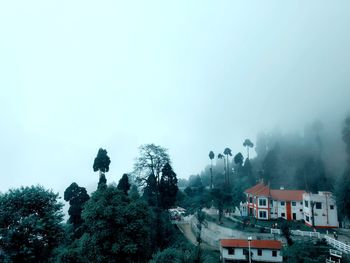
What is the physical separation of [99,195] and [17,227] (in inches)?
327

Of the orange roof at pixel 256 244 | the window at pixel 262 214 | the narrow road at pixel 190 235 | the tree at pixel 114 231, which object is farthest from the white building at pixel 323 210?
the tree at pixel 114 231

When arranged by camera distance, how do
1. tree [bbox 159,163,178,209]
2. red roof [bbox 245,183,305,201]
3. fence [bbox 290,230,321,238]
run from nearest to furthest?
fence [bbox 290,230,321,238] < tree [bbox 159,163,178,209] < red roof [bbox 245,183,305,201]

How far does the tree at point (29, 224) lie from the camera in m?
18.6

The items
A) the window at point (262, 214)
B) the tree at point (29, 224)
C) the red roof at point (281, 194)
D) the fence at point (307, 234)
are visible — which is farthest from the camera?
the window at point (262, 214)

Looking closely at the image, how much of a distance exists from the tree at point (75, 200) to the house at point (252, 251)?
71.9 ft

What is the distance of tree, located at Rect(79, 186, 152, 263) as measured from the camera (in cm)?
2389

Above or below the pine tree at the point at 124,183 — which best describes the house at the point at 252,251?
below

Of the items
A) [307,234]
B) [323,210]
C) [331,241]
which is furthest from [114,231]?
[323,210]

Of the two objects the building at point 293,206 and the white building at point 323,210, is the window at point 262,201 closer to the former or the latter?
the building at point 293,206

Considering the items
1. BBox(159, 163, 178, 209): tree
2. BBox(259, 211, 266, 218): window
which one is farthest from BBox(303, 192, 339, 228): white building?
BBox(159, 163, 178, 209): tree

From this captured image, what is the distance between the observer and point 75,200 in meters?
41.9

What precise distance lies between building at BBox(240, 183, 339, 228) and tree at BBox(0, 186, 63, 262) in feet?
141

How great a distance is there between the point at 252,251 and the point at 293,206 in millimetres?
23541

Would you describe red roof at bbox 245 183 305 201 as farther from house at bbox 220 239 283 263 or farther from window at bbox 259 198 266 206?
house at bbox 220 239 283 263
